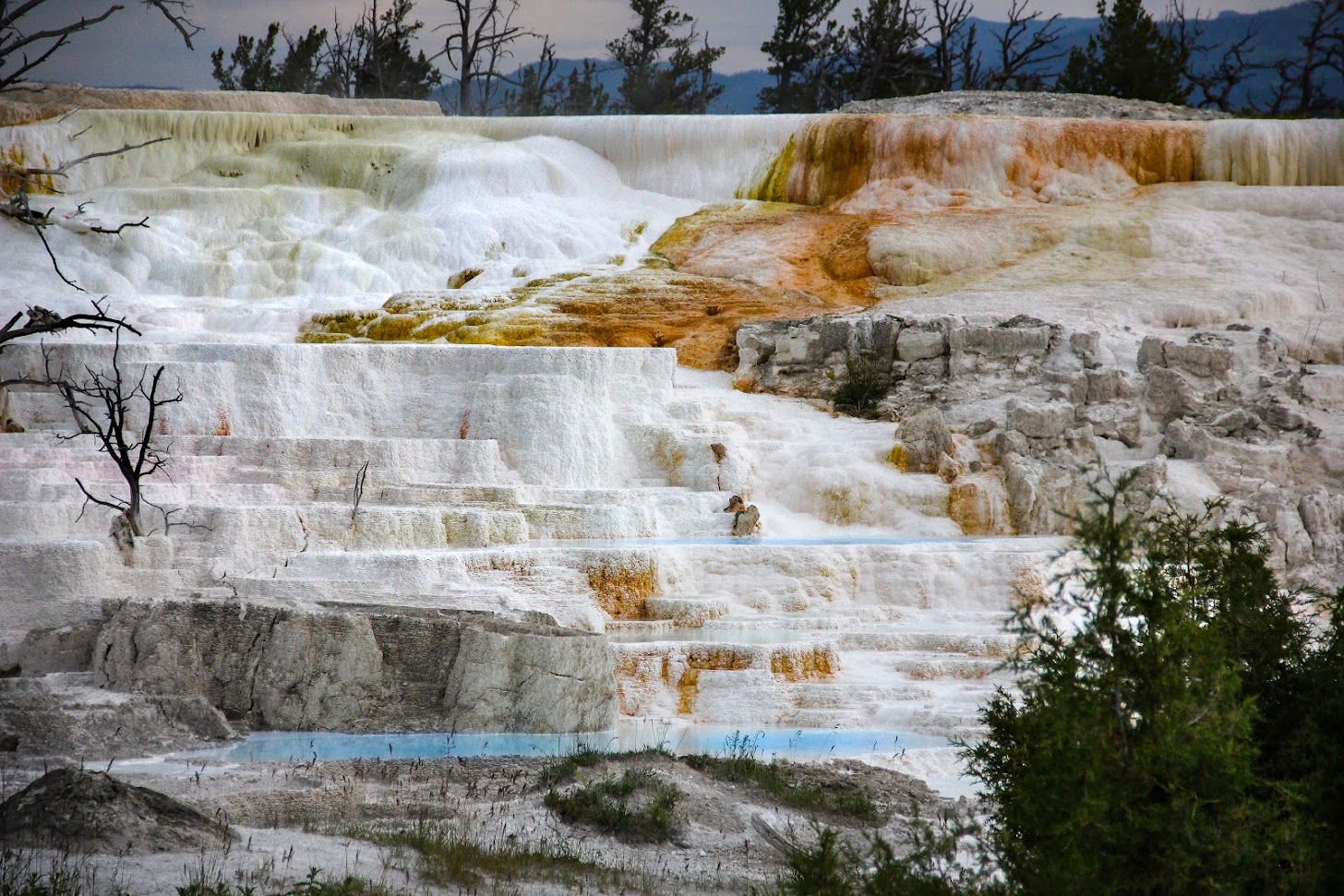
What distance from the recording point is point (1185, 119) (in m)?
21.8

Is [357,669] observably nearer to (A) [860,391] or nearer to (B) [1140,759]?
(B) [1140,759]

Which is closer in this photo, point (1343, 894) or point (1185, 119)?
point (1343, 894)

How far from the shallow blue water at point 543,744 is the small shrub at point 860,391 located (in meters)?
7.11

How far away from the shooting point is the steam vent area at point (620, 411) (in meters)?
7.87

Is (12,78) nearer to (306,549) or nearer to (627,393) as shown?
(306,549)

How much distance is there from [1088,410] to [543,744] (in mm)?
7963

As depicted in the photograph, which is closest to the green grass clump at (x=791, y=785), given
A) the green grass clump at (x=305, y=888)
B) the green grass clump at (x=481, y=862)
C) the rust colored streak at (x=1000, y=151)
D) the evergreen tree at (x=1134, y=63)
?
the green grass clump at (x=481, y=862)

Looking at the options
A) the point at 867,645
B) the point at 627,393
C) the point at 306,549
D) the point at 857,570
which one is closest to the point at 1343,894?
the point at 867,645

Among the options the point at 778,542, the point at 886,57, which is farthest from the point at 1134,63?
the point at 778,542

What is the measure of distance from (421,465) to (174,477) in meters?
2.08

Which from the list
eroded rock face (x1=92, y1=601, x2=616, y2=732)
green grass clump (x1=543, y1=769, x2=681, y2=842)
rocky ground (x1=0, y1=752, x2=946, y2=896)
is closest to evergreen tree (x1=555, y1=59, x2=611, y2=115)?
eroded rock face (x1=92, y1=601, x2=616, y2=732)

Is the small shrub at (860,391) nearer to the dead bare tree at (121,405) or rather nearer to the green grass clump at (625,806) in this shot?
the dead bare tree at (121,405)

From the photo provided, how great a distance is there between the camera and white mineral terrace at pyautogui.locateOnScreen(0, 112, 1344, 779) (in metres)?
8.73

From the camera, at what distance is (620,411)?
13656mm
